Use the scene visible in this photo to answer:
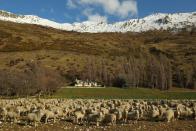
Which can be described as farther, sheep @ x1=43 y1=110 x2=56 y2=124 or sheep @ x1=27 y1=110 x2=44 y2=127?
sheep @ x1=43 y1=110 x2=56 y2=124

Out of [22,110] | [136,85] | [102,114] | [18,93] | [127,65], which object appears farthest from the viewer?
[127,65]

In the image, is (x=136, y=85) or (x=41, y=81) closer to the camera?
(x=41, y=81)

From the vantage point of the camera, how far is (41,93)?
112500mm

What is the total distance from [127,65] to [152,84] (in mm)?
17901

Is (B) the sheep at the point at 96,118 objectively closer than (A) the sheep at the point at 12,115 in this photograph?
Yes

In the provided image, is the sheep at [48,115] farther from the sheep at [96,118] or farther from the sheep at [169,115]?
the sheep at [169,115]

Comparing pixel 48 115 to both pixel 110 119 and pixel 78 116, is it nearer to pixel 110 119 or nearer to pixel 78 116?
pixel 78 116

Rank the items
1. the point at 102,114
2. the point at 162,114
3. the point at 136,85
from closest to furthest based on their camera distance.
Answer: the point at 102,114, the point at 162,114, the point at 136,85

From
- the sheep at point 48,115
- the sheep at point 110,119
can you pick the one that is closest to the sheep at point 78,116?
the sheep at point 48,115

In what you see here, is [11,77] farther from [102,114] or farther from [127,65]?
[102,114]

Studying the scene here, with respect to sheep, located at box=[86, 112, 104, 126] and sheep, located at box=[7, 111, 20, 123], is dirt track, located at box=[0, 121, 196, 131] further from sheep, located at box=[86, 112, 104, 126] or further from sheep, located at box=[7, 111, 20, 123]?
sheep, located at box=[7, 111, 20, 123]

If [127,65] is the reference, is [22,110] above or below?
below

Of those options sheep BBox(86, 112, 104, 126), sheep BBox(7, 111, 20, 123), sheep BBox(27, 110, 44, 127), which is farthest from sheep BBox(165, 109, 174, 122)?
sheep BBox(7, 111, 20, 123)

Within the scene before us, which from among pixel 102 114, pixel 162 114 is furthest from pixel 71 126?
pixel 162 114
